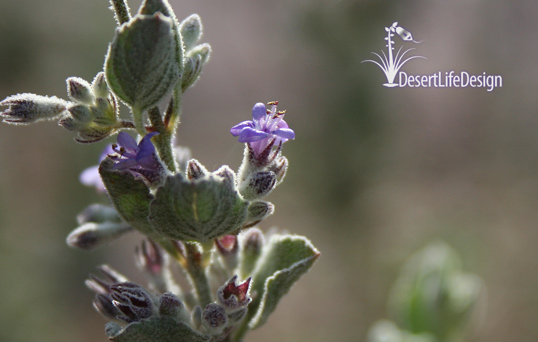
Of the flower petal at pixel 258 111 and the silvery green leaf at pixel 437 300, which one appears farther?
the silvery green leaf at pixel 437 300

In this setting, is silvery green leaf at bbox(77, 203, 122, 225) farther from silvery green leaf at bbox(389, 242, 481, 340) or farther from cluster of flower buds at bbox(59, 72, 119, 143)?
silvery green leaf at bbox(389, 242, 481, 340)

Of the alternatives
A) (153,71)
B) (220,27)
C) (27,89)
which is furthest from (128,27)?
(220,27)

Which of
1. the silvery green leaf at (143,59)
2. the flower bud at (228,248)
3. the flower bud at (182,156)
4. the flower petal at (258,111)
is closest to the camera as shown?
the silvery green leaf at (143,59)

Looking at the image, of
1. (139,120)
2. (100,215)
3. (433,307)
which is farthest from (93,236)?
(433,307)

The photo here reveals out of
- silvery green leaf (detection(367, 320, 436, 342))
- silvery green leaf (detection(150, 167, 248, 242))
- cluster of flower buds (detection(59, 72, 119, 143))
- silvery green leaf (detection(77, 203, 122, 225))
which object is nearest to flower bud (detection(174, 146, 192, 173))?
silvery green leaf (detection(77, 203, 122, 225))

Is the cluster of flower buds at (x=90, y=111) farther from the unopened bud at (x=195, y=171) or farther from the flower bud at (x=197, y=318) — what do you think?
the flower bud at (x=197, y=318)

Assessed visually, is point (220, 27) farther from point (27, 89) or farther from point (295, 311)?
point (295, 311)

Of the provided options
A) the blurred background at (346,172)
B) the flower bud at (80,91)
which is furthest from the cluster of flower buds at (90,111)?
the blurred background at (346,172)
